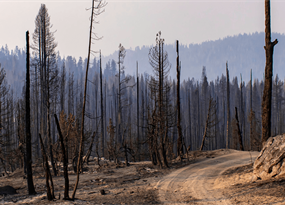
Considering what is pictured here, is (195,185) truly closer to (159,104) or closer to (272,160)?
(272,160)

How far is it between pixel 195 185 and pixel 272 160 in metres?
2.84

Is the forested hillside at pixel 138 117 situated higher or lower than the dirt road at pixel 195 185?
higher

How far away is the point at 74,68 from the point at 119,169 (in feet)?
376

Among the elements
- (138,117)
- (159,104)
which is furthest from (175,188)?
(138,117)

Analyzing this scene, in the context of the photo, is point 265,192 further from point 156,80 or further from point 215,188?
point 156,80

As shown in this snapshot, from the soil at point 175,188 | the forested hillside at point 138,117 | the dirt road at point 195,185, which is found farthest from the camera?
the forested hillside at point 138,117

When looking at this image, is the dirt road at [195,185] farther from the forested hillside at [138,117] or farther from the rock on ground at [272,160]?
the forested hillside at [138,117]

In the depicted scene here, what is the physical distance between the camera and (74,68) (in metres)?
122

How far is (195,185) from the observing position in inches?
356

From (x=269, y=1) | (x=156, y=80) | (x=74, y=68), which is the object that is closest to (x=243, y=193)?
(x=269, y=1)

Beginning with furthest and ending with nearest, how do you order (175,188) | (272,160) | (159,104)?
(159,104), (175,188), (272,160)

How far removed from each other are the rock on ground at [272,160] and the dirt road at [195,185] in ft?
4.79

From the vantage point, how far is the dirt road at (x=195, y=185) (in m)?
7.34

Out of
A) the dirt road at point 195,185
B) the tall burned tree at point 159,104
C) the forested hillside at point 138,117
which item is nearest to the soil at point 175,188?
the dirt road at point 195,185
